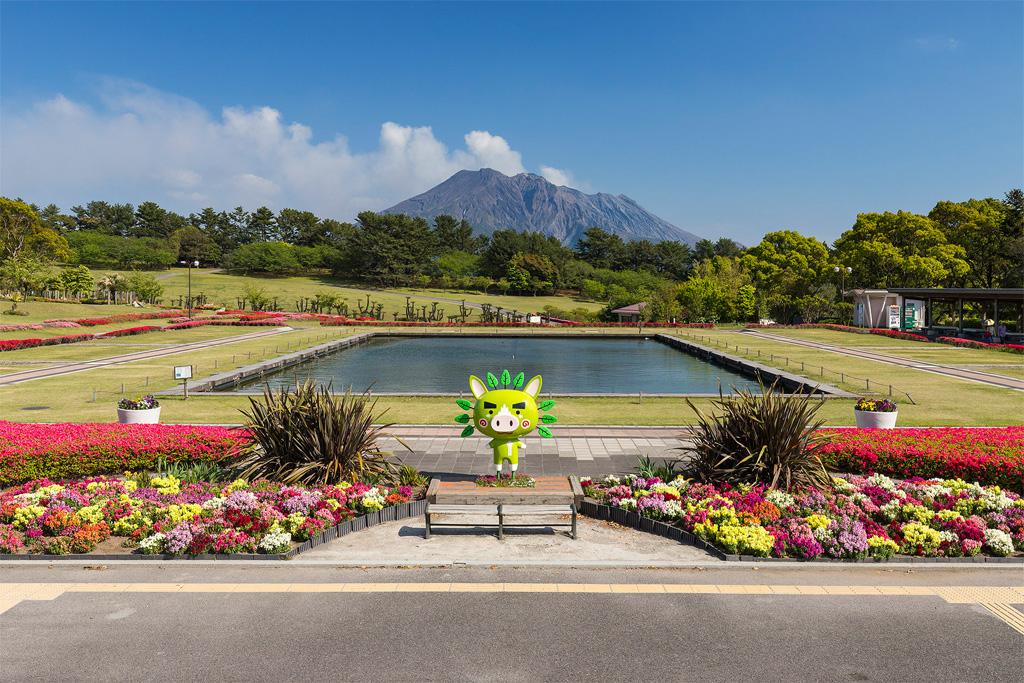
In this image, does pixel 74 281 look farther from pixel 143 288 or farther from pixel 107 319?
pixel 107 319

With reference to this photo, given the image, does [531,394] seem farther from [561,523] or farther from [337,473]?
[337,473]

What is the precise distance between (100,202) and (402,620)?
164063mm

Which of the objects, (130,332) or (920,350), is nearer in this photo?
(920,350)

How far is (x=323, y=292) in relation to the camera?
9888cm

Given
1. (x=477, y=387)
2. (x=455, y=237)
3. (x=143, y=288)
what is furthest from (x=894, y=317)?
(x=455, y=237)

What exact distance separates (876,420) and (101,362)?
32.1 metres

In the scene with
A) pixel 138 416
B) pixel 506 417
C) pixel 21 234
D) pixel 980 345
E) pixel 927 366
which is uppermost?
pixel 21 234

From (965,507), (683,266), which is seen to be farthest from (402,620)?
(683,266)

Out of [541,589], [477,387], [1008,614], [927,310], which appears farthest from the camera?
[927,310]

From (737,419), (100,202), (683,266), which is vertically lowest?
(737,419)

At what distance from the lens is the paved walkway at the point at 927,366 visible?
2694 centimetres

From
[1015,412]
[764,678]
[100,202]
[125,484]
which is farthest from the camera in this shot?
[100,202]

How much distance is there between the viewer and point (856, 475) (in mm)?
12266

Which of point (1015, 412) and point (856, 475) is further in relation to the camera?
point (1015, 412)
